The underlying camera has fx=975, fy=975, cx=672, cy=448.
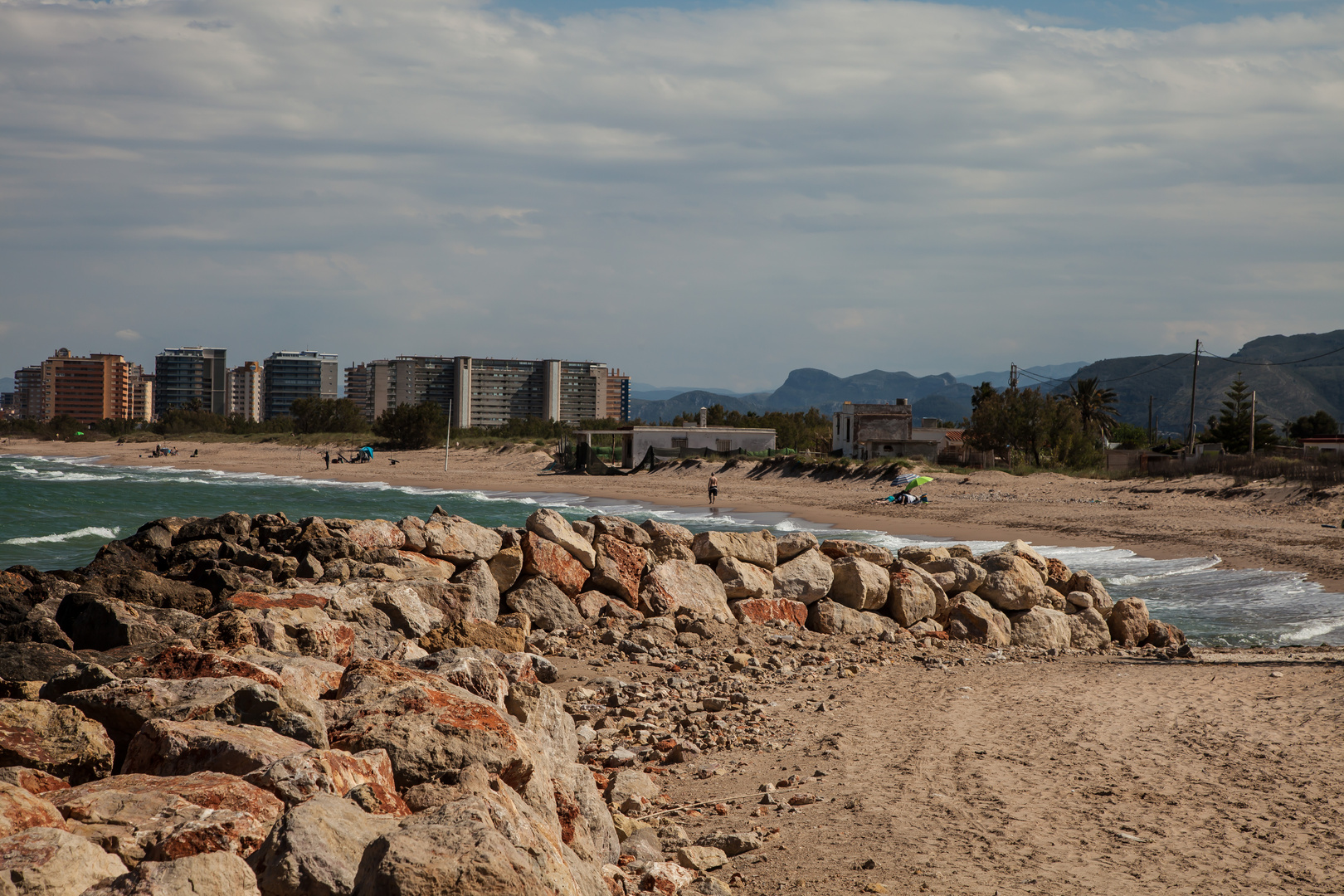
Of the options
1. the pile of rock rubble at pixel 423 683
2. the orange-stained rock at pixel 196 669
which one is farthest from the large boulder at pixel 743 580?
the orange-stained rock at pixel 196 669

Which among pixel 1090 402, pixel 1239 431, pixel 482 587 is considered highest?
pixel 1090 402

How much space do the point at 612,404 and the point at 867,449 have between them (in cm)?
12205

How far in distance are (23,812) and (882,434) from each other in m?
55.8

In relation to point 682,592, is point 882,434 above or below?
above

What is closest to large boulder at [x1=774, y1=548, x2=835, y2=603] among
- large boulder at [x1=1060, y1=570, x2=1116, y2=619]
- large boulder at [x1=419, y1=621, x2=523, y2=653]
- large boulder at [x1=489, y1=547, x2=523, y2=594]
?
large boulder at [x1=489, y1=547, x2=523, y2=594]

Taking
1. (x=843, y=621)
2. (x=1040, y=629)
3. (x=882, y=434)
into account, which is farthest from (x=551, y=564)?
(x=882, y=434)

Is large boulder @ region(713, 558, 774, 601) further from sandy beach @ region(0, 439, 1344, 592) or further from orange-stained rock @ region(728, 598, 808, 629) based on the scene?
sandy beach @ region(0, 439, 1344, 592)

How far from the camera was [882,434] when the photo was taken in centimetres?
5709

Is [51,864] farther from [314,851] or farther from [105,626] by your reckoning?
[105,626]

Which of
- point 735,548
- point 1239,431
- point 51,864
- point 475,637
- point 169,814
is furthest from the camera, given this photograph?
point 1239,431

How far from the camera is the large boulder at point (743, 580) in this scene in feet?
36.4

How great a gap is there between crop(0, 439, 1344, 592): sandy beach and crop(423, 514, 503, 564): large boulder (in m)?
15.3

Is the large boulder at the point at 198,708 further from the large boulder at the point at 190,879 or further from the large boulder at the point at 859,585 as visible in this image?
the large boulder at the point at 859,585

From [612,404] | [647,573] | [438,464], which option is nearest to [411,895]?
[647,573]
